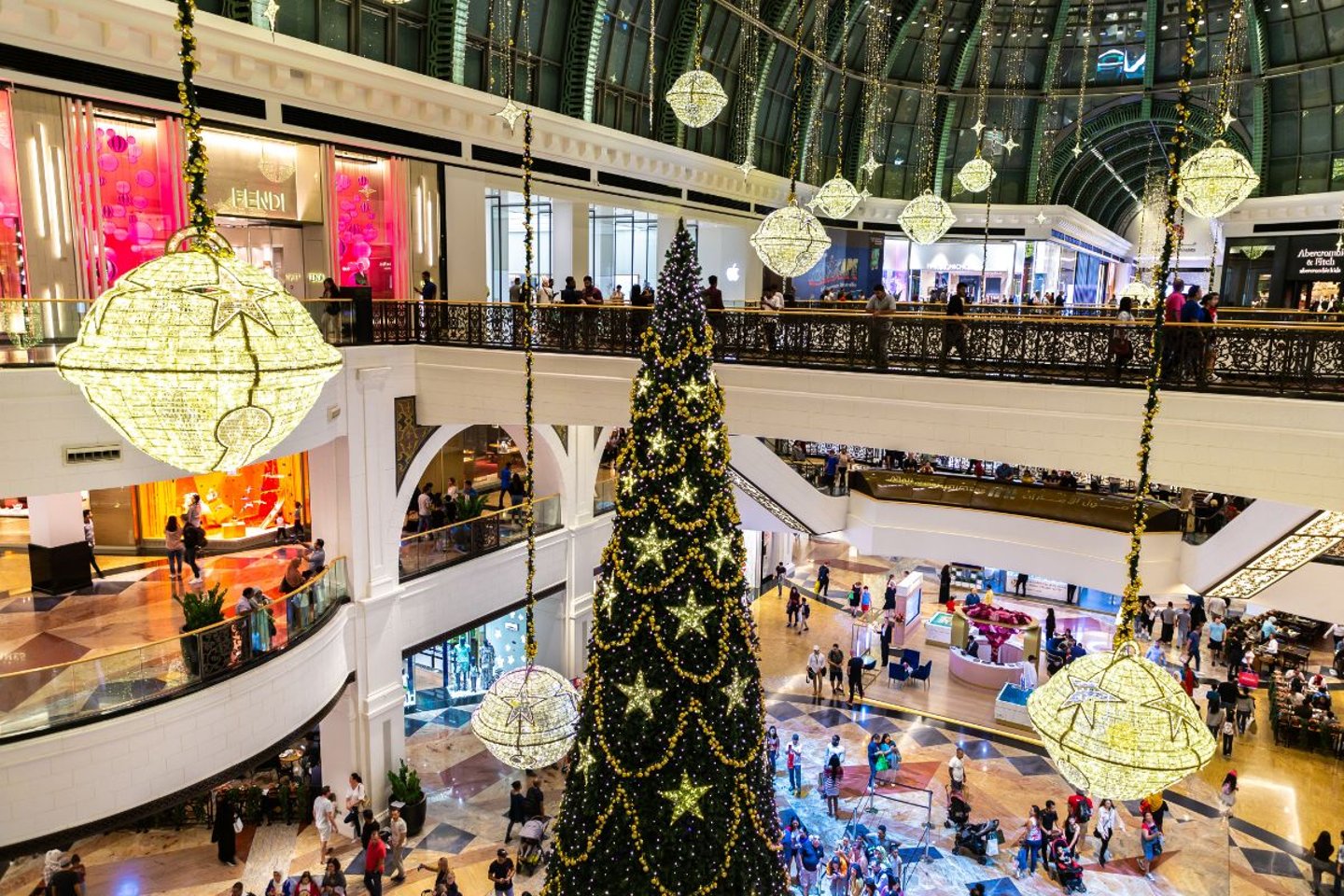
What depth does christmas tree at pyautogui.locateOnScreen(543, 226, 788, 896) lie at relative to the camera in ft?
→ 16.6

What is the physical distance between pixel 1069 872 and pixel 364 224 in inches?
519

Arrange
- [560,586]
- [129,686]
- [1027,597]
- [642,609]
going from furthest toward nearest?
[1027,597] < [560,586] < [129,686] < [642,609]

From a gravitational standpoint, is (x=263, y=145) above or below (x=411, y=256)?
above

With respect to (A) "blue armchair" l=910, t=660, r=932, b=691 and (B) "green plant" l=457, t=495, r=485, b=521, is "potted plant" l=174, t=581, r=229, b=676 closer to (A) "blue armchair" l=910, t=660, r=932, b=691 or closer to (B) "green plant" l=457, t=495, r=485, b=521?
(B) "green plant" l=457, t=495, r=485, b=521

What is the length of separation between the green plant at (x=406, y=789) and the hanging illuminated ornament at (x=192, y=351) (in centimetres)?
999

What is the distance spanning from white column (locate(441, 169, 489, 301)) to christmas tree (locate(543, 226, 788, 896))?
9.49 metres

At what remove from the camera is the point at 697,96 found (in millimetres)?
9266

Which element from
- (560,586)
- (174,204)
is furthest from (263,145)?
(560,586)

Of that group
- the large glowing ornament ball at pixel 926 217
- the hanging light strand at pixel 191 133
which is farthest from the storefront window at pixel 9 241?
the large glowing ornament ball at pixel 926 217

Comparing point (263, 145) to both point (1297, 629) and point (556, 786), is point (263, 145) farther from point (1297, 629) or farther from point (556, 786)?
point (1297, 629)

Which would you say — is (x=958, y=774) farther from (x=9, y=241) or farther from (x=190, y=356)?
(x=9, y=241)

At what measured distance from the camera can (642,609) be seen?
201 inches

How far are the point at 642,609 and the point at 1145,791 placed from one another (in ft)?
8.76

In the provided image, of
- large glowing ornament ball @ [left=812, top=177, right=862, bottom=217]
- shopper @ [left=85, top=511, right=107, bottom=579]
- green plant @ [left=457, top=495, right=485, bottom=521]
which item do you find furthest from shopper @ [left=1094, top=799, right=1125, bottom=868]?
shopper @ [left=85, top=511, right=107, bottom=579]
